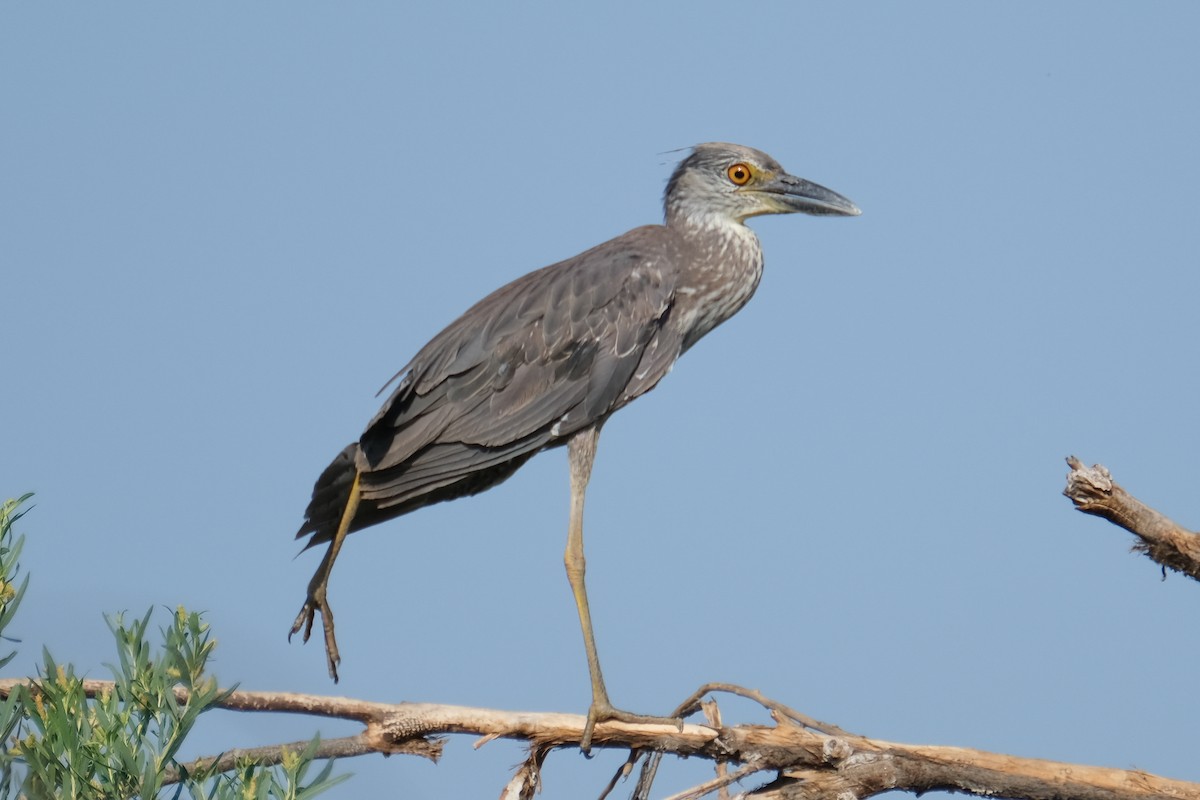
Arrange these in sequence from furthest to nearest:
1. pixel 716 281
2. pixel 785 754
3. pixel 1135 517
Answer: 1. pixel 716 281
2. pixel 785 754
3. pixel 1135 517

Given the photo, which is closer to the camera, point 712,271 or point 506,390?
point 506,390

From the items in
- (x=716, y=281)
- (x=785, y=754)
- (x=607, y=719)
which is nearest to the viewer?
(x=785, y=754)

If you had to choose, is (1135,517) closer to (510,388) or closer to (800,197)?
(510,388)

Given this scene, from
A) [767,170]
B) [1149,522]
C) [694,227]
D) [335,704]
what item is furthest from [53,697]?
[767,170]

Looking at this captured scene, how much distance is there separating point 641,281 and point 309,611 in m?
2.34

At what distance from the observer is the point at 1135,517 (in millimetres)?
5168

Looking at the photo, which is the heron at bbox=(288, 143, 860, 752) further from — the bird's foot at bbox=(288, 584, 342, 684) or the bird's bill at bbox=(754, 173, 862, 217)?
the bird's bill at bbox=(754, 173, 862, 217)

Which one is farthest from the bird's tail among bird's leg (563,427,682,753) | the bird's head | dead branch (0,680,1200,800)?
the bird's head

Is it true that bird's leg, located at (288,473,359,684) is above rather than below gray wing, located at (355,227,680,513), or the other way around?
below

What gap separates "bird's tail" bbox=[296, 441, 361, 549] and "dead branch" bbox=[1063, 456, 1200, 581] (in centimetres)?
351

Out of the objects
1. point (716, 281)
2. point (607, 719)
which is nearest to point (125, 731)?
point (607, 719)

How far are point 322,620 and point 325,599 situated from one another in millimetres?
109

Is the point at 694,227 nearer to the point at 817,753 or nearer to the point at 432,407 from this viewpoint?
the point at 432,407

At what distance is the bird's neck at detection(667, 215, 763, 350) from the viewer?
299 inches
